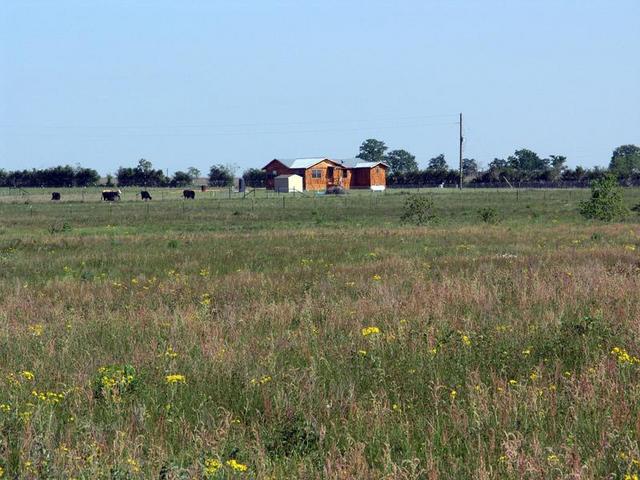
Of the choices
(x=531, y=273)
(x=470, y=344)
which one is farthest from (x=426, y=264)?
(x=470, y=344)

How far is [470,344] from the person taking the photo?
869 centimetres

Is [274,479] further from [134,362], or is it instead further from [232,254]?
[232,254]

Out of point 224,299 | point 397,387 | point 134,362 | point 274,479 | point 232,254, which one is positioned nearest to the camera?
point 274,479

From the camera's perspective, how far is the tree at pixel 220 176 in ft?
477

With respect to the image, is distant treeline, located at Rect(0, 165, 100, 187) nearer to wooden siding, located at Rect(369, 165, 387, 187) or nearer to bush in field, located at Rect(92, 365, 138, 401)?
wooden siding, located at Rect(369, 165, 387, 187)

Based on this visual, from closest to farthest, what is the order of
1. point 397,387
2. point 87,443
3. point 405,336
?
point 87,443 < point 397,387 < point 405,336

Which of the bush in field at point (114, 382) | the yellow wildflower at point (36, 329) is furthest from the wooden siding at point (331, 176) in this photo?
the bush in field at point (114, 382)

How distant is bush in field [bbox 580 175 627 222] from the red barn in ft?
260

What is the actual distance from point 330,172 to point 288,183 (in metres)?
10.6

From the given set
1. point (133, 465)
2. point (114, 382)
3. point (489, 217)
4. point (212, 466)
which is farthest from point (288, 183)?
point (212, 466)

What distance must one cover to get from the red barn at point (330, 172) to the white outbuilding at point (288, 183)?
9.62ft

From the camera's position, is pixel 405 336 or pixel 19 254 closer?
pixel 405 336

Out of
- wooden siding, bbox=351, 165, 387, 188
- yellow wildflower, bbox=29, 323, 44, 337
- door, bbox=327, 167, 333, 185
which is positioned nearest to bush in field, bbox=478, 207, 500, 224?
yellow wildflower, bbox=29, 323, 44, 337

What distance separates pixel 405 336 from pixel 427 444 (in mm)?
3374
